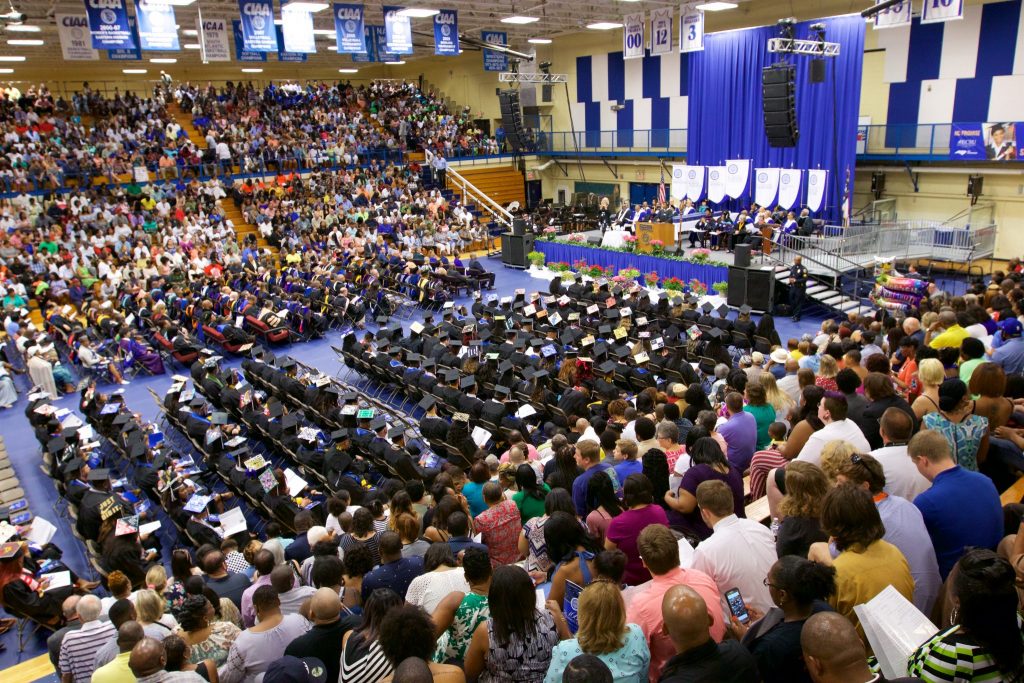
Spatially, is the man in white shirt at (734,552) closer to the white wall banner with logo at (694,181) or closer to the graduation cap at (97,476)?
the graduation cap at (97,476)

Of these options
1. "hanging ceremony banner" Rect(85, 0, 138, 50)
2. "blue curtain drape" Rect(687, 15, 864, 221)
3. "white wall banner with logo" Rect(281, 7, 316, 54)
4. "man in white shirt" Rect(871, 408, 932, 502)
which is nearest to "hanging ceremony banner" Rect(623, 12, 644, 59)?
"blue curtain drape" Rect(687, 15, 864, 221)

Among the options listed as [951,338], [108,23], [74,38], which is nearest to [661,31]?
[108,23]

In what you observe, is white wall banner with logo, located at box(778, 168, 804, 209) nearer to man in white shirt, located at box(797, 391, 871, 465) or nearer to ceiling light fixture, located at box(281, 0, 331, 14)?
ceiling light fixture, located at box(281, 0, 331, 14)

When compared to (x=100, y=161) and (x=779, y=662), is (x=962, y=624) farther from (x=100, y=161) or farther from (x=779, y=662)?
(x=100, y=161)

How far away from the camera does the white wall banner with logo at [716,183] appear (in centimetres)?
2520

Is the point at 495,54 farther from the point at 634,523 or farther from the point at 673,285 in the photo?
the point at 634,523

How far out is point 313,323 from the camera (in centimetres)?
1738

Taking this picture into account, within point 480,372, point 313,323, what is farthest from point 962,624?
point 313,323

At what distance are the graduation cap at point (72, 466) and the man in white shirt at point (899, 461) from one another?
30.5 feet

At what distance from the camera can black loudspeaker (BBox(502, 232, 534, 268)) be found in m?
23.9

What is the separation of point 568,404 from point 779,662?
289 inches

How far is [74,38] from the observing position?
1697cm

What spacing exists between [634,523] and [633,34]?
21.3 m

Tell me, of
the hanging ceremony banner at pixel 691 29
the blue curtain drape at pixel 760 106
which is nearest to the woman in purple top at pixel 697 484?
the hanging ceremony banner at pixel 691 29
